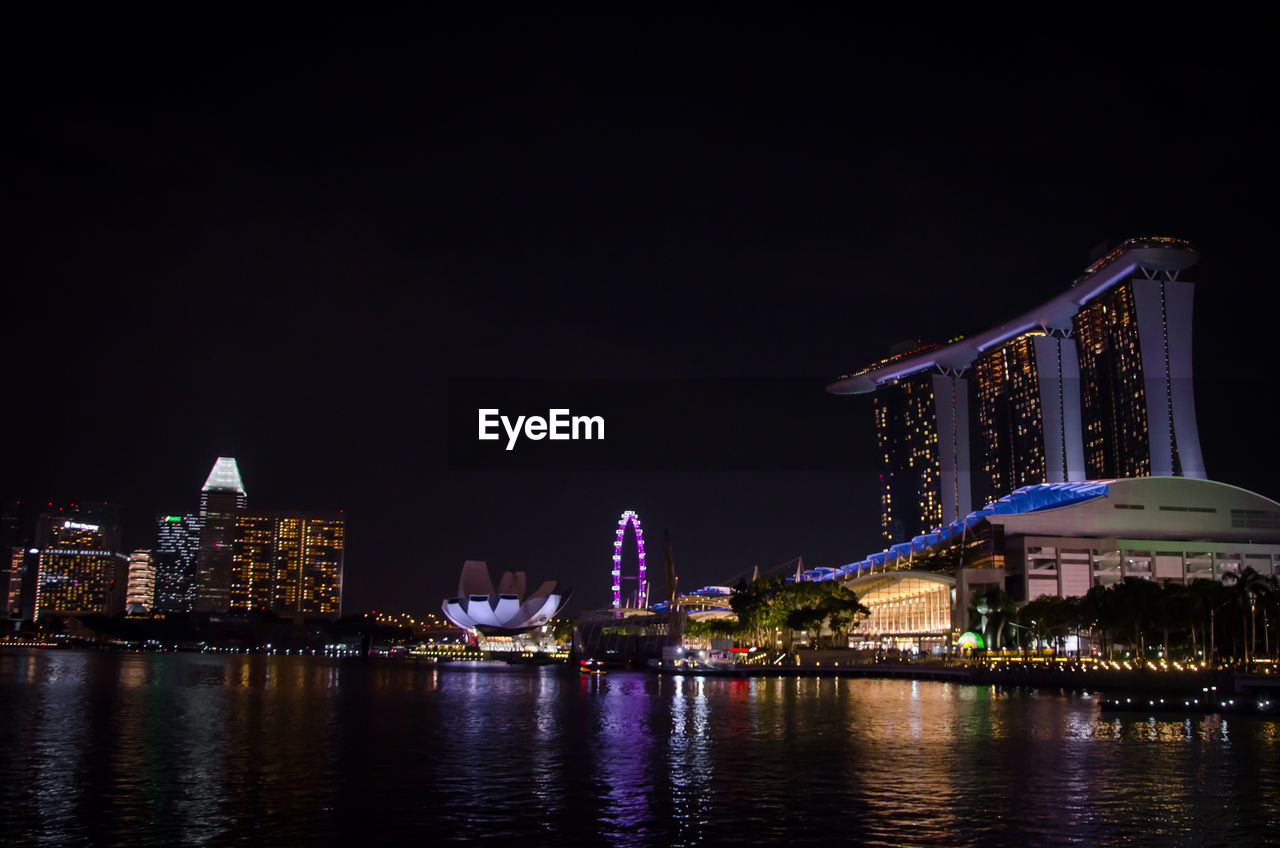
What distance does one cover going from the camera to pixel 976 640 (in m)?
97.6

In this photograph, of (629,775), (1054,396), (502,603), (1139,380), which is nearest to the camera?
(629,775)

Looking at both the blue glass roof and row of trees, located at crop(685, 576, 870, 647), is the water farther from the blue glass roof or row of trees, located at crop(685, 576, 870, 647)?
the blue glass roof

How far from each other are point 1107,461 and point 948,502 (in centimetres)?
3576

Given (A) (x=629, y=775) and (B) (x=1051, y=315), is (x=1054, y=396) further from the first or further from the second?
(A) (x=629, y=775)

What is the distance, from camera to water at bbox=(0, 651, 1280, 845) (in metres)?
19.4

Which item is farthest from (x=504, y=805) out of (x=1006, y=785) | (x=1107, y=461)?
(x=1107, y=461)

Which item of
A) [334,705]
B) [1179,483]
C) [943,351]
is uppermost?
[943,351]

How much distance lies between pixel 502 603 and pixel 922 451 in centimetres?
7108

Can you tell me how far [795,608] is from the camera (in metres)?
110

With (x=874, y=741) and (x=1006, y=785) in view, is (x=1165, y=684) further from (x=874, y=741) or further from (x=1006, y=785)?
(x=1006, y=785)

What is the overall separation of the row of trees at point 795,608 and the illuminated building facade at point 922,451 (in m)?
55.0

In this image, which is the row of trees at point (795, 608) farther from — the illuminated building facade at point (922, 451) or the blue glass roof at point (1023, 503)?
the illuminated building facade at point (922, 451)

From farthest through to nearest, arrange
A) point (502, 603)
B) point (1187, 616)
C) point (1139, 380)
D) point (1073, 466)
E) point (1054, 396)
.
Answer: point (502, 603), point (1054, 396), point (1073, 466), point (1139, 380), point (1187, 616)

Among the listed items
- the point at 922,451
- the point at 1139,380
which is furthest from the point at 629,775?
the point at 922,451
